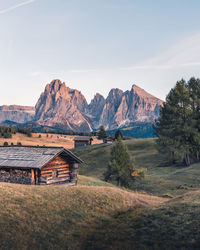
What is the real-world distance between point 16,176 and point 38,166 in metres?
3.83

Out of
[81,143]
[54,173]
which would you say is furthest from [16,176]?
[81,143]

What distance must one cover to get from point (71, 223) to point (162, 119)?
2029 inches

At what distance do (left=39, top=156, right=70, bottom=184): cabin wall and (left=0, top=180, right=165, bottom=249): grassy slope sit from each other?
473 centimetres

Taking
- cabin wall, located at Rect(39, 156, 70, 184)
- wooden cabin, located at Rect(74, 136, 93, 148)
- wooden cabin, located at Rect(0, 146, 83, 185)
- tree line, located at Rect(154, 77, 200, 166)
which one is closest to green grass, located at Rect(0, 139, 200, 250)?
wooden cabin, located at Rect(0, 146, 83, 185)

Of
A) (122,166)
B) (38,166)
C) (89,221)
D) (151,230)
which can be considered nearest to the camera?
(151,230)

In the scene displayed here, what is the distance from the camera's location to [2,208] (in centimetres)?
1441

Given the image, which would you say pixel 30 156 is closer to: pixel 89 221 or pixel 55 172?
pixel 55 172

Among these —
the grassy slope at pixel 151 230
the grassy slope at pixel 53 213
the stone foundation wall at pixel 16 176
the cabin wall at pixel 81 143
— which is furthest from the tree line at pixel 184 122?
the cabin wall at pixel 81 143

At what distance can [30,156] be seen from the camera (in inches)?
985

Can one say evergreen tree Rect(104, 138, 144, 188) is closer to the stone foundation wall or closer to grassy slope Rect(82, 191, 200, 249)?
the stone foundation wall

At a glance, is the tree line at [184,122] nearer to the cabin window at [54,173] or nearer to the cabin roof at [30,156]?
the cabin roof at [30,156]

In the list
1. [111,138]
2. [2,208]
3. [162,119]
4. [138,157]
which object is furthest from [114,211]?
[111,138]

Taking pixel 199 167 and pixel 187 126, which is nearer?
pixel 199 167

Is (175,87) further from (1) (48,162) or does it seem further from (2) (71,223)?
(2) (71,223)
